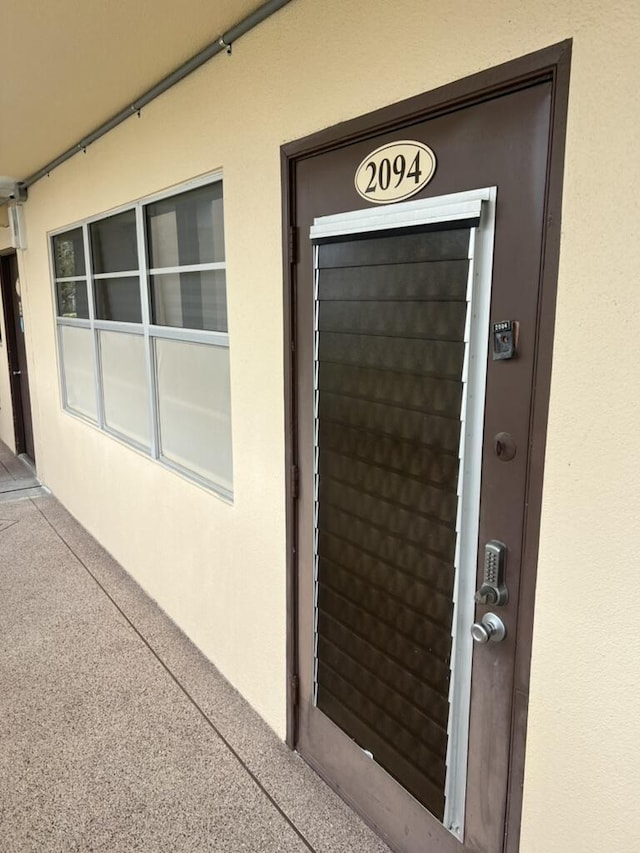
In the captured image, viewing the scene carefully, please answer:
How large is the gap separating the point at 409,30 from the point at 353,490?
1.25m

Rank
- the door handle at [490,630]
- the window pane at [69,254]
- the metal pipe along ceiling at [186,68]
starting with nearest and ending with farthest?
the door handle at [490,630] < the metal pipe along ceiling at [186,68] < the window pane at [69,254]

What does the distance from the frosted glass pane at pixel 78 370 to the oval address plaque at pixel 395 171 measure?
293cm

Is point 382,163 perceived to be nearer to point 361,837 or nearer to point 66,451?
point 361,837

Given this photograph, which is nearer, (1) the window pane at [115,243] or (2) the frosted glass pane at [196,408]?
(2) the frosted glass pane at [196,408]

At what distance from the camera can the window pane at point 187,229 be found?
2.51 metres

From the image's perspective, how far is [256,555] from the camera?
2416 mm

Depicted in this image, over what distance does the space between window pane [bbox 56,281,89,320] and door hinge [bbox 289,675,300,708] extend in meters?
2.92

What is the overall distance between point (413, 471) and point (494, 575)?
35cm

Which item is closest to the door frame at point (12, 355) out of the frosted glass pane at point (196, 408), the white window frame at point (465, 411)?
the frosted glass pane at point (196, 408)

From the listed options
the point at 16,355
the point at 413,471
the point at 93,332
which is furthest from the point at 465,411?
the point at 16,355

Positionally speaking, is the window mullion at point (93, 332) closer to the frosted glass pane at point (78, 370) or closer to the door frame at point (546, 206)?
the frosted glass pane at point (78, 370)

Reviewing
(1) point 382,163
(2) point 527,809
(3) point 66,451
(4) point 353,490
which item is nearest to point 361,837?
(2) point 527,809

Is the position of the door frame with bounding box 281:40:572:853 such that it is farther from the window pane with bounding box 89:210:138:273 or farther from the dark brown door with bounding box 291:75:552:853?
the window pane with bounding box 89:210:138:273

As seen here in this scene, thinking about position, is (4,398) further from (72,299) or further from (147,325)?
(147,325)
